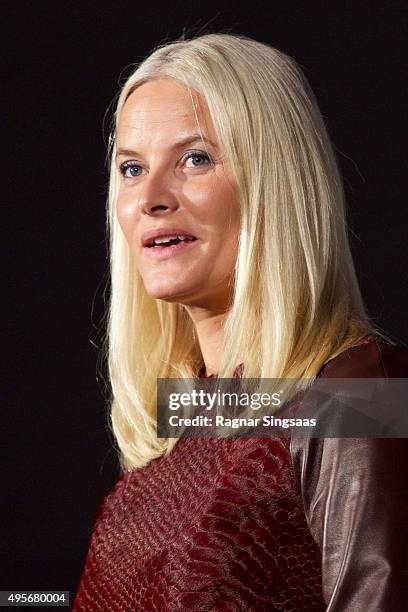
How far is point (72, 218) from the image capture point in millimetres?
1668

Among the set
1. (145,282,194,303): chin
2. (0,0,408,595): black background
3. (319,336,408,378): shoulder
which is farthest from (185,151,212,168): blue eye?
(0,0,408,595): black background

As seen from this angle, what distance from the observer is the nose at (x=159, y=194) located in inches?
45.8

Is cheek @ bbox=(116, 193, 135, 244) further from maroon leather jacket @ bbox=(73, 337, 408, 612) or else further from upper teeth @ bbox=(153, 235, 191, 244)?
maroon leather jacket @ bbox=(73, 337, 408, 612)

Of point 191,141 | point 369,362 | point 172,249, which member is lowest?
point 369,362

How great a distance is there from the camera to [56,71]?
1.66 meters

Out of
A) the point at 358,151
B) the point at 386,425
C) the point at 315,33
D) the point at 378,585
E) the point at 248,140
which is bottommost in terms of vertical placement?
the point at 378,585

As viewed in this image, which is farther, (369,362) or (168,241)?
(168,241)

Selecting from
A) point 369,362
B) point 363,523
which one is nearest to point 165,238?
point 369,362

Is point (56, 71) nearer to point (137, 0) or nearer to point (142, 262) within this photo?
point (137, 0)

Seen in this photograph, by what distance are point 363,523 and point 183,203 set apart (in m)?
0.38

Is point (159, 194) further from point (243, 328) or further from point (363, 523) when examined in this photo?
point (363, 523)

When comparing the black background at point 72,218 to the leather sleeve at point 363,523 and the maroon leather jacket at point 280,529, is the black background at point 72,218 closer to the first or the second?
the maroon leather jacket at point 280,529

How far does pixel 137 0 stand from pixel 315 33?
0.26m

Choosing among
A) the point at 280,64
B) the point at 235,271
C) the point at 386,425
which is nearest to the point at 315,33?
the point at 280,64
